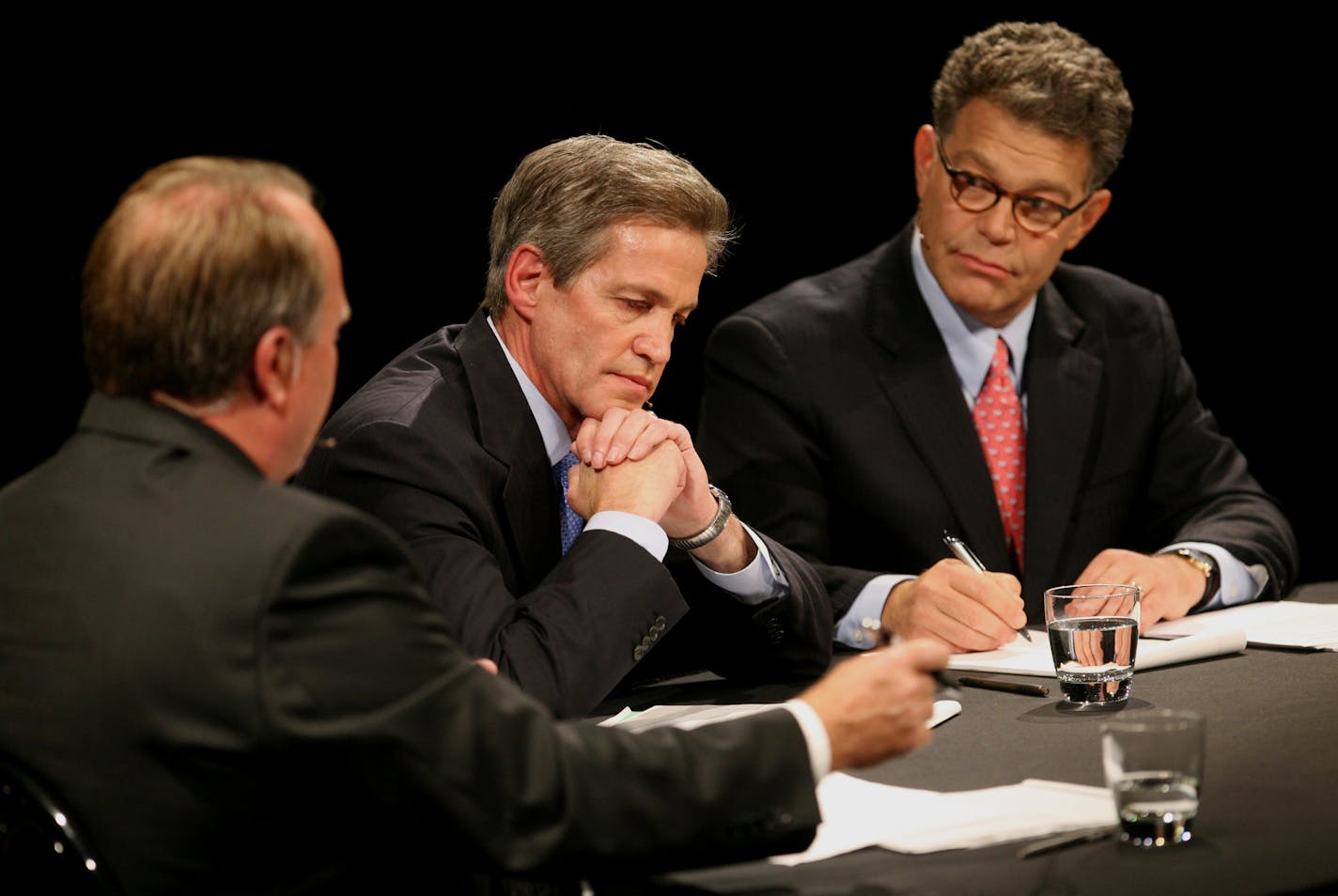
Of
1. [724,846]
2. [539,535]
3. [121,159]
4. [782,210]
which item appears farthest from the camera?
[782,210]

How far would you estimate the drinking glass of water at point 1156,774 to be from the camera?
147cm

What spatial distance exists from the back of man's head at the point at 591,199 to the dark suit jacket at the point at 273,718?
3.82 ft

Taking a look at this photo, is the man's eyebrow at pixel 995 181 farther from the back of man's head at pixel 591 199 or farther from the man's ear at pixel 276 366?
the man's ear at pixel 276 366

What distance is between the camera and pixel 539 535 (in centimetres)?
242

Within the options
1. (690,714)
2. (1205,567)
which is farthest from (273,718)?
(1205,567)

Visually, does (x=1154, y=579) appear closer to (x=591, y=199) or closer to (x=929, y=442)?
(x=929, y=442)

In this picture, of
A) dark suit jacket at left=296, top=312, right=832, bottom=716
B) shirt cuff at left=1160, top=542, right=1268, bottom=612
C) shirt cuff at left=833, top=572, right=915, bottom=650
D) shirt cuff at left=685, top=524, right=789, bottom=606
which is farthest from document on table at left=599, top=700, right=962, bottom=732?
shirt cuff at left=1160, top=542, right=1268, bottom=612

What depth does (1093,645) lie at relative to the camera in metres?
2.13

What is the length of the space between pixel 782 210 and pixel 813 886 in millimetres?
3227

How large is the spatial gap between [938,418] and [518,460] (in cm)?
115

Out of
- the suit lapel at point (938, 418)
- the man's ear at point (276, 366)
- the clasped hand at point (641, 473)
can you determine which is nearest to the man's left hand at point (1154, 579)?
the suit lapel at point (938, 418)

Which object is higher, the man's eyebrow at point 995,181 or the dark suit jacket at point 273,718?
the man's eyebrow at point 995,181

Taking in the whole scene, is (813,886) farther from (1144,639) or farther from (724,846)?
(1144,639)

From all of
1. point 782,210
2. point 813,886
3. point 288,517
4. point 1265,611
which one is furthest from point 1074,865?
point 782,210
